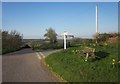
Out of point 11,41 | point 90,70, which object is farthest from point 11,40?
point 90,70

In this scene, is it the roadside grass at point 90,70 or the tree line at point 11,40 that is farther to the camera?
the tree line at point 11,40

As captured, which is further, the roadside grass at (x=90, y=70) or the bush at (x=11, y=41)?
the bush at (x=11, y=41)

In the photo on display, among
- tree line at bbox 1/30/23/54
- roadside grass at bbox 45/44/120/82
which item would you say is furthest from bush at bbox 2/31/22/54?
roadside grass at bbox 45/44/120/82

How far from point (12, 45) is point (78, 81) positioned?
98.1ft

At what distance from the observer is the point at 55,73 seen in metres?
14.4

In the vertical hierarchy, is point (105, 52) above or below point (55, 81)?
above

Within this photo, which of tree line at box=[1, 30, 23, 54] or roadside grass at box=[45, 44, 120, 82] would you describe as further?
tree line at box=[1, 30, 23, 54]

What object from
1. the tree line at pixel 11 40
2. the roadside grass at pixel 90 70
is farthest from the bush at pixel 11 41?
the roadside grass at pixel 90 70

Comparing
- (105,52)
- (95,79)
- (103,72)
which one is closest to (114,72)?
(103,72)

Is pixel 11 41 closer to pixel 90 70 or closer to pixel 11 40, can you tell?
pixel 11 40

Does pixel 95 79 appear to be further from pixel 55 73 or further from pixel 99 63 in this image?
pixel 55 73

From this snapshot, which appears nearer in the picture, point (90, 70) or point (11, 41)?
point (90, 70)

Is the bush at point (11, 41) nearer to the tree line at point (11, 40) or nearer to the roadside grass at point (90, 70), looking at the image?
the tree line at point (11, 40)

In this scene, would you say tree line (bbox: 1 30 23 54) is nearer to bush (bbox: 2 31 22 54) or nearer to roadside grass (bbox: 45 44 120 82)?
bush (bbox: 2 31 22 54)
